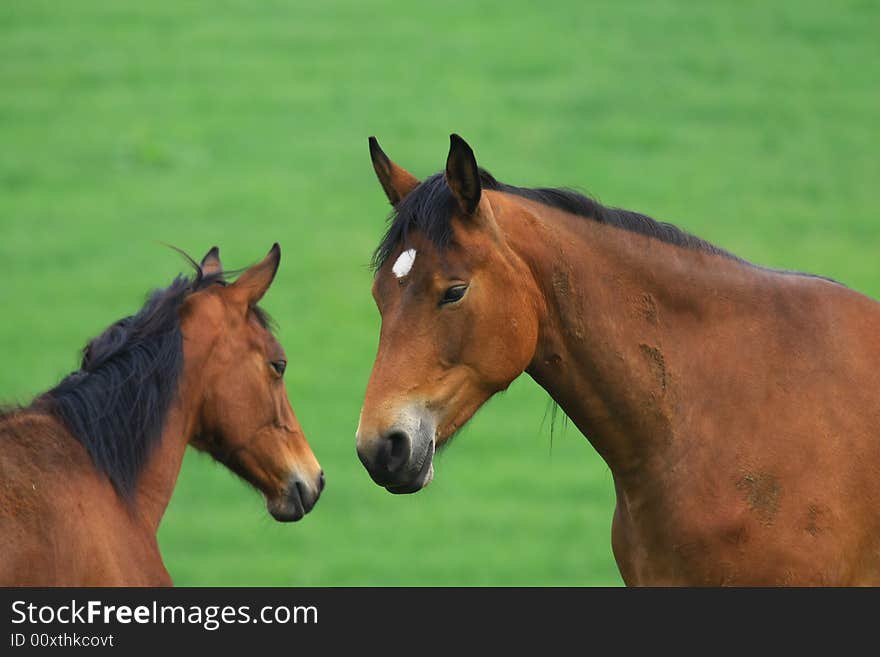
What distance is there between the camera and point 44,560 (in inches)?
265

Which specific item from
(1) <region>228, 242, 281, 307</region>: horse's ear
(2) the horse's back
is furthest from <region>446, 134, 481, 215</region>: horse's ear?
(2) the horse's back

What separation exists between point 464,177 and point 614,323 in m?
0.93

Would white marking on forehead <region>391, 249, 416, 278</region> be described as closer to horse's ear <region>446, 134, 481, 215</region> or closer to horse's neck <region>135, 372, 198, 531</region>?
horse's ear <region>446, 134, 481, 215</region>

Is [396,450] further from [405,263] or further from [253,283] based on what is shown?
[253,283]

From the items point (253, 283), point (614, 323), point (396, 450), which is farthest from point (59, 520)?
point (614, 323)

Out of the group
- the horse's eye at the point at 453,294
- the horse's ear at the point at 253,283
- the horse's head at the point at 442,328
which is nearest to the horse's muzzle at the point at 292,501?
the horse's ear at the point at 253,283

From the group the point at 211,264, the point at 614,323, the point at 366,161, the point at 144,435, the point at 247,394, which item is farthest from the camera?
the point at 366,161

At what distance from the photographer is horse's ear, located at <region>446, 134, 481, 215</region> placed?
6535 mm

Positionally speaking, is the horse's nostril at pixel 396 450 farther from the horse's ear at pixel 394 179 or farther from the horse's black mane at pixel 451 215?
the horse's ear at pixel 394 179

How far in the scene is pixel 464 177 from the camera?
6.59m

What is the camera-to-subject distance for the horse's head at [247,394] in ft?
26.2

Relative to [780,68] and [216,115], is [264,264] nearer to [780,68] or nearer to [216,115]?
[216,115]

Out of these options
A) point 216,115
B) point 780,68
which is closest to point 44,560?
point 216,115

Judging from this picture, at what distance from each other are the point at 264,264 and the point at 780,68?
28546mm
